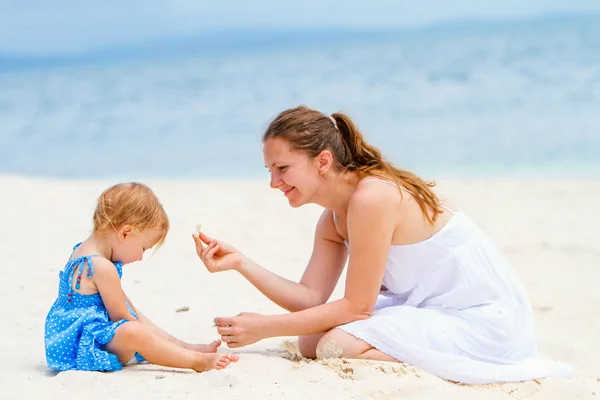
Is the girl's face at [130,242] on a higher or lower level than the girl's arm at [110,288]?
higher

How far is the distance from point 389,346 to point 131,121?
475 inches

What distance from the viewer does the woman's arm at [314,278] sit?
3.57 m

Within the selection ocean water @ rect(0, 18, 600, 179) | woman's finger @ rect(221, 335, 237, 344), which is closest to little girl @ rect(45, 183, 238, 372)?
woman's finger @ rect(221, 335, 237, 344)

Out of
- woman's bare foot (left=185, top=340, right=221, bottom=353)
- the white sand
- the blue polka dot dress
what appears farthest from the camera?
woman's bare foot (left=185, top=340, right=221, bottom=353)

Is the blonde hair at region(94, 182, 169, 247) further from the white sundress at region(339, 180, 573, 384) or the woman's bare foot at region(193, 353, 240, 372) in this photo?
the white sundress at region(339, 180, 573, 384)

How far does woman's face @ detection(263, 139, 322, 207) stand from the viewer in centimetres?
325

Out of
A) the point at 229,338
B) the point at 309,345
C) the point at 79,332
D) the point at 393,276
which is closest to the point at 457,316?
the point at 393,276

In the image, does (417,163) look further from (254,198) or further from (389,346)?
(389,346)

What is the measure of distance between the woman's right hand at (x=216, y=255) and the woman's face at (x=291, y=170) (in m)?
0.40

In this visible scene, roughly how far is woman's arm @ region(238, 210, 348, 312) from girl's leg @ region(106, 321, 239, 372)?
0.51 meters

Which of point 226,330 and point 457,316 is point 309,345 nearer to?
point 226,330

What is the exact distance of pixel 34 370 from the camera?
10.3ft

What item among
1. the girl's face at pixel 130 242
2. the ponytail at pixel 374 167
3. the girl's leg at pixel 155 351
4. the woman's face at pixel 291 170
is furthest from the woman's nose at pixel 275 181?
the girl's leg at pixel 155 351

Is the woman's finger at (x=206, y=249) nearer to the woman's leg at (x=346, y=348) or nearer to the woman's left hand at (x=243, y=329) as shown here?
the woman's left hand at (x=243, y=329)
